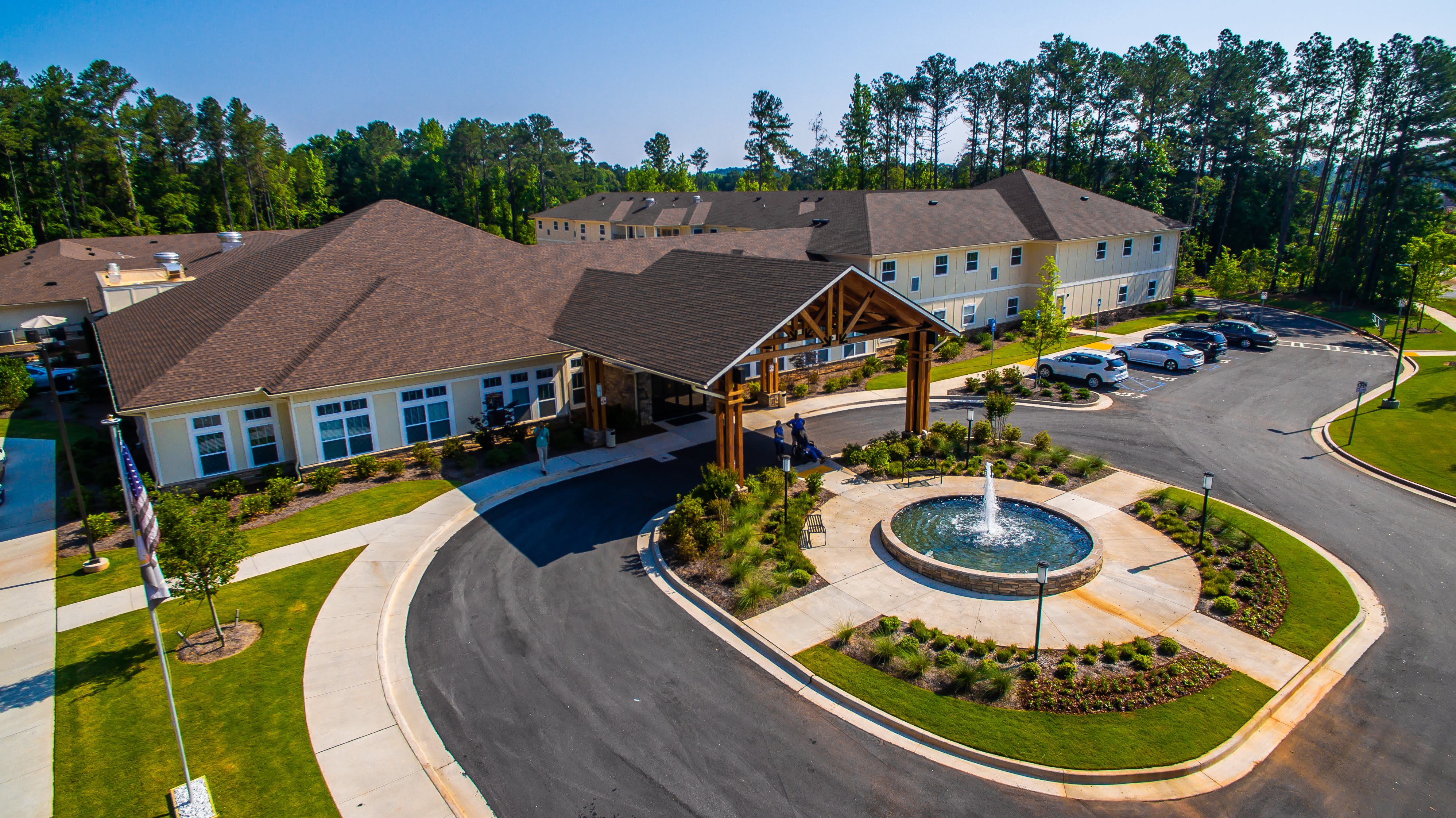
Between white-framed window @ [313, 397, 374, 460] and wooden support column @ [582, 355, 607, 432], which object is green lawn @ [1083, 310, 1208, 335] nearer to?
wooden support column @ [582, 355, 607, 432]

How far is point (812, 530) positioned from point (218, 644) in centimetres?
1375

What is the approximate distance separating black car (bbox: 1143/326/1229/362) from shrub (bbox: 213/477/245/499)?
40307 millimetres

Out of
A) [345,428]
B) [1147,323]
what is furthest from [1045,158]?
[345,428]

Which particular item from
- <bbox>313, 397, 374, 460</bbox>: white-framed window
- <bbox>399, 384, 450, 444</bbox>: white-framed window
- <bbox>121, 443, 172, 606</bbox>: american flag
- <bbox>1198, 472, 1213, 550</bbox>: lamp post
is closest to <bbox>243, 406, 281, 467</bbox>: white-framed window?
<bbox>313, 397, 374, 460</bbox>: white-framed window

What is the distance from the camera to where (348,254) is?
3027cm

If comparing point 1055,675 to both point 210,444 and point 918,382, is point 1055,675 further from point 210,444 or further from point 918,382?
point 210,444

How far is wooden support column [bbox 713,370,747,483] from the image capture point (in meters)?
21.6

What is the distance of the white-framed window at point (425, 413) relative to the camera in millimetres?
26156

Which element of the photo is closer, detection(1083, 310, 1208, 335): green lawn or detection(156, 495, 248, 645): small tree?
detection(156, 495, 248, 645): small tree

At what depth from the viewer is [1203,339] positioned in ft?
131

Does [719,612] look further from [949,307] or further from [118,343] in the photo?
[949,307]

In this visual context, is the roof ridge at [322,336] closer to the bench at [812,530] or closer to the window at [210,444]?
the window at [210,444]

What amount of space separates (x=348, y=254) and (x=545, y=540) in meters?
17.5

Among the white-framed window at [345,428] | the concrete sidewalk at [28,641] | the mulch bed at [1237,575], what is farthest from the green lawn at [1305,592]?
the white-framed window at [345,428]
